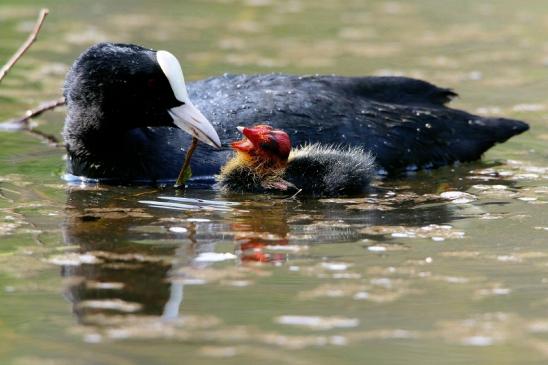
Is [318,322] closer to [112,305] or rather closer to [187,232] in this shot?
[112,305]

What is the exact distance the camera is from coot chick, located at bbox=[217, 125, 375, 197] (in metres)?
6.39

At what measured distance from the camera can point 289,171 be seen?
6.45 m

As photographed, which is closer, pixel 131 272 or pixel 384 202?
pixel 131 272

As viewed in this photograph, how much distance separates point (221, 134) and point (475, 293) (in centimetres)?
258

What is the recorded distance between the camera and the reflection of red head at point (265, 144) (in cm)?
631

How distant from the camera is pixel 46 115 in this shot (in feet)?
29.6

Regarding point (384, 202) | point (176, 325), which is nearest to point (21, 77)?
point (384, 202)

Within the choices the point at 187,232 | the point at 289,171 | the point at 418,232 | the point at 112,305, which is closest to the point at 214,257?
the point at 187,232

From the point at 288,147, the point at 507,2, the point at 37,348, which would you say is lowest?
the point at 37,348

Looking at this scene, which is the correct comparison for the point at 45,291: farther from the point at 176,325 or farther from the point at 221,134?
the point at 221,134

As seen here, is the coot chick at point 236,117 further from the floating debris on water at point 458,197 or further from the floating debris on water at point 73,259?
the floating debris on water at point 73,259

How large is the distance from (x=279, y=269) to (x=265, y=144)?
152cm

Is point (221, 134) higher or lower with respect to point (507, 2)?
lower

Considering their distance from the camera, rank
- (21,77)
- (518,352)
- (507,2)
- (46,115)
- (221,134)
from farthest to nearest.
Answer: (507,2)
(21,77)
(46,115)
(221,134)
(518,352)
